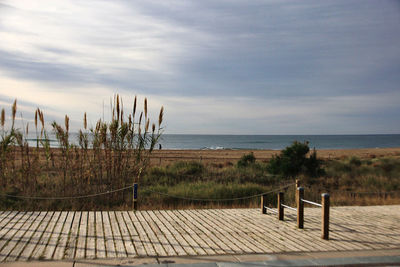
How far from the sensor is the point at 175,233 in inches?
245

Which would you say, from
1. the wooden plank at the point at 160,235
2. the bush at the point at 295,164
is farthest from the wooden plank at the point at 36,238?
the bush at the point at 295,164

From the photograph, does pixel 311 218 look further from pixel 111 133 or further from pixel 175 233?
pixel 111 133

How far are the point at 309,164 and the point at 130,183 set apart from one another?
9.46 m

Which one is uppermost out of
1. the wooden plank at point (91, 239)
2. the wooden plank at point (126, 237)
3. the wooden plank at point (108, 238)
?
the wooden plank at point (91, 239)

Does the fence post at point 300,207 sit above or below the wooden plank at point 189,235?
above

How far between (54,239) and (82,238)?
416 millimetres

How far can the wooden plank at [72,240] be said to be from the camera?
16.2 feet

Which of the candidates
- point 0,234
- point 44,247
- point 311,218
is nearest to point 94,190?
point 0,234

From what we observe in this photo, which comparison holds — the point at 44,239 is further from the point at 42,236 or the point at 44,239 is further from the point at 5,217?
the point at 5,217

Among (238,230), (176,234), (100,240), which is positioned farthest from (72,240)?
(238,230)

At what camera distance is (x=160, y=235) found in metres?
6.05

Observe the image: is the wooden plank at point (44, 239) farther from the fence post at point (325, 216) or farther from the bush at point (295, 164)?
the bush at point (295, 164)

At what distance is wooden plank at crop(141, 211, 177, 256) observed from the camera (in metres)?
5.18

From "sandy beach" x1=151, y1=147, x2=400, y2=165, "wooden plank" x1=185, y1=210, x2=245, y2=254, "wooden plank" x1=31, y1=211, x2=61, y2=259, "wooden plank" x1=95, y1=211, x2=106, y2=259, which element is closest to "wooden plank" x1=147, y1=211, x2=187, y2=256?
"wooden plank" x1=185, y1=210, x2=245, y2=254
